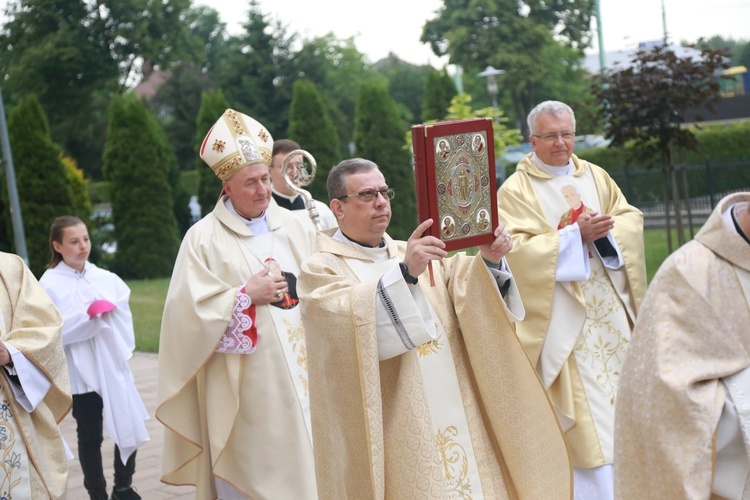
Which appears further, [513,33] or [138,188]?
[513,33]

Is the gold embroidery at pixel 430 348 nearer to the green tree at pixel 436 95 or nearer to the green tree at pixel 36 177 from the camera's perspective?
the green tree at pixel 36 177

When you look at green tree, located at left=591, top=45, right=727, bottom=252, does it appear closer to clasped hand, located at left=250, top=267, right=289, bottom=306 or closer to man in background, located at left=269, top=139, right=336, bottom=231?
man in background, located at left=269, top=139, right=336, bottom=231

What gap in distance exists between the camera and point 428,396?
13.7 ft

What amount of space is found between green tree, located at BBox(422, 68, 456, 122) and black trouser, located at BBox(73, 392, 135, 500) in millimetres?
16031

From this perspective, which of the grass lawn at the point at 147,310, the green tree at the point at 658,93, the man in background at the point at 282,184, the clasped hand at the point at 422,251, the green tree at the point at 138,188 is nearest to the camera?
the clasped hand at the point at 422,251

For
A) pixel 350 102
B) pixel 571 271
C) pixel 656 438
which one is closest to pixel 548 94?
pixel 350 102

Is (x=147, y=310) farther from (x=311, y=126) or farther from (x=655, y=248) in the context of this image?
(x=655, y=248)

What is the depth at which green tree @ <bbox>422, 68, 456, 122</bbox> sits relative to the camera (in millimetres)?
22250

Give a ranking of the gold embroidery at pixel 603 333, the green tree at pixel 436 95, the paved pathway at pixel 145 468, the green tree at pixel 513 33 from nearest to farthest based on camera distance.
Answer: the gold embroidery at pixel 603 333 → the paved pathway at pixel 145 468 → the green tree at pixel 436 95 → the green tree at pixel 513 33

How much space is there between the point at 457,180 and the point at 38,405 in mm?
2282

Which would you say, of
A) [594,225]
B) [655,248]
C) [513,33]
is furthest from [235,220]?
[513,33]

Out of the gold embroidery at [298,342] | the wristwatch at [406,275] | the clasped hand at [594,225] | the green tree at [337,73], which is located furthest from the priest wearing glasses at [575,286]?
the green tree at [337,73]

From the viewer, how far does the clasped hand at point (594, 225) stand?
5598 mm

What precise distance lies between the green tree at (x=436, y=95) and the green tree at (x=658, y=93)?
1005 centimetres
